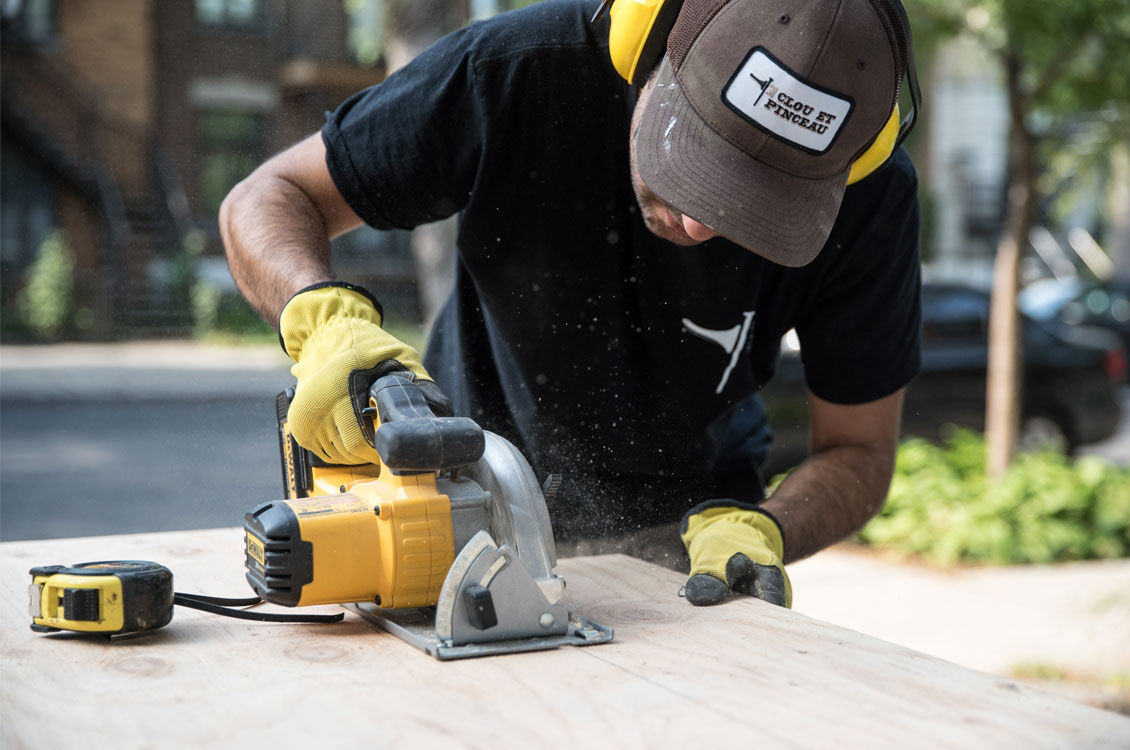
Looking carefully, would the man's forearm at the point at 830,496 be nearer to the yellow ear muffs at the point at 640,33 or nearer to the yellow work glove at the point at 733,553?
the yellow work glove at the point at 733,553

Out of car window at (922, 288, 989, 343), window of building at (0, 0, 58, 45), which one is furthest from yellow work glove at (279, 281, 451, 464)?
window of building at (0, 0, 58, 45)

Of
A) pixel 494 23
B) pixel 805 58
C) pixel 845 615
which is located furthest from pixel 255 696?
pixel 845 615

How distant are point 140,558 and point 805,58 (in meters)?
1.34

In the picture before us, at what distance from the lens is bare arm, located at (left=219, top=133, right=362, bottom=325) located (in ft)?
6.08

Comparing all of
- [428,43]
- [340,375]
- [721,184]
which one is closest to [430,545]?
[340,375]

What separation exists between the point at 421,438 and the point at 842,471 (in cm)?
114

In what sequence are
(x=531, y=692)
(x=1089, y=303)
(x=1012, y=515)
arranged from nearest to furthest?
(x=531, y=692) < (x=1012, y=515) < (x=1089, y=303)

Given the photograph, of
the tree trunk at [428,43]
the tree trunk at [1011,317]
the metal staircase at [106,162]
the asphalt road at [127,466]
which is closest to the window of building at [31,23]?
the metal staircase at [106,162]

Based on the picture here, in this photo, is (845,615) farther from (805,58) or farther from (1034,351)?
(1034,351)

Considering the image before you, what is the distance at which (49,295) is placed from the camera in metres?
13.4

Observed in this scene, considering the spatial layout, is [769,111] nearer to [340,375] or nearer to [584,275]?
[584,275]

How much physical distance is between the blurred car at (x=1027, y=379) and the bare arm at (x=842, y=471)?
523cm

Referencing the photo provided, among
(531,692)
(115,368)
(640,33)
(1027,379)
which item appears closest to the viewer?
(531,692)

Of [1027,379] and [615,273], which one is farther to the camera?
[1027,379]
